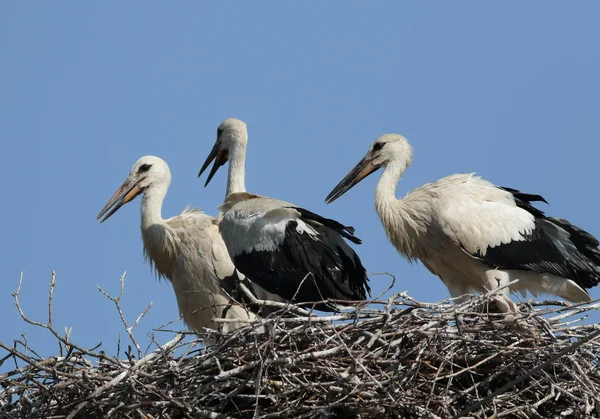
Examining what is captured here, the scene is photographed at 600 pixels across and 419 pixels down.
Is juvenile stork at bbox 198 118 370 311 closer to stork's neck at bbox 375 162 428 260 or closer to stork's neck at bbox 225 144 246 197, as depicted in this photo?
stork's neck at bbox 375 162 428 260

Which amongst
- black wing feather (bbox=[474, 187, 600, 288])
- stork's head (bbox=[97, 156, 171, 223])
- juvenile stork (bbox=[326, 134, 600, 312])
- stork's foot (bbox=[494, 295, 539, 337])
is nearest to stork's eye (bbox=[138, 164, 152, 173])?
stork's head (bbox=[97, 156, 171, 223])

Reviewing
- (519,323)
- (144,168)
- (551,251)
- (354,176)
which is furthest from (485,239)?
(144,168)

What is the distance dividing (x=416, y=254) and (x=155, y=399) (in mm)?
2778

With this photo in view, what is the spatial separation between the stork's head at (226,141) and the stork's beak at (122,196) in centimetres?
71

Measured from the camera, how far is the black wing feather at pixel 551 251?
26.7 ft

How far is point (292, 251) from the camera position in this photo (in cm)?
820

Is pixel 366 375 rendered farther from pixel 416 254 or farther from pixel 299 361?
pixel 416 254

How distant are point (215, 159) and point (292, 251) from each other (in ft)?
5.83

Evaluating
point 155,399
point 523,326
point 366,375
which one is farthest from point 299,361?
point 523,326

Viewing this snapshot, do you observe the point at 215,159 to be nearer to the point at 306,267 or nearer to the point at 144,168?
the point at 144,168

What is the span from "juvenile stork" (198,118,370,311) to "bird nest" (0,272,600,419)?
5.91ft

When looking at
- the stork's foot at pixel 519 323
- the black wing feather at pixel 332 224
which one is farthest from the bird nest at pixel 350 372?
the black wing feather at pixel 332 224

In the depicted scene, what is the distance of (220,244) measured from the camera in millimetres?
8742

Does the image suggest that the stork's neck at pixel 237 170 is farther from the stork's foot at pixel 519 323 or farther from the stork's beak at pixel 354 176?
the stork's foot at pixel 519 323
